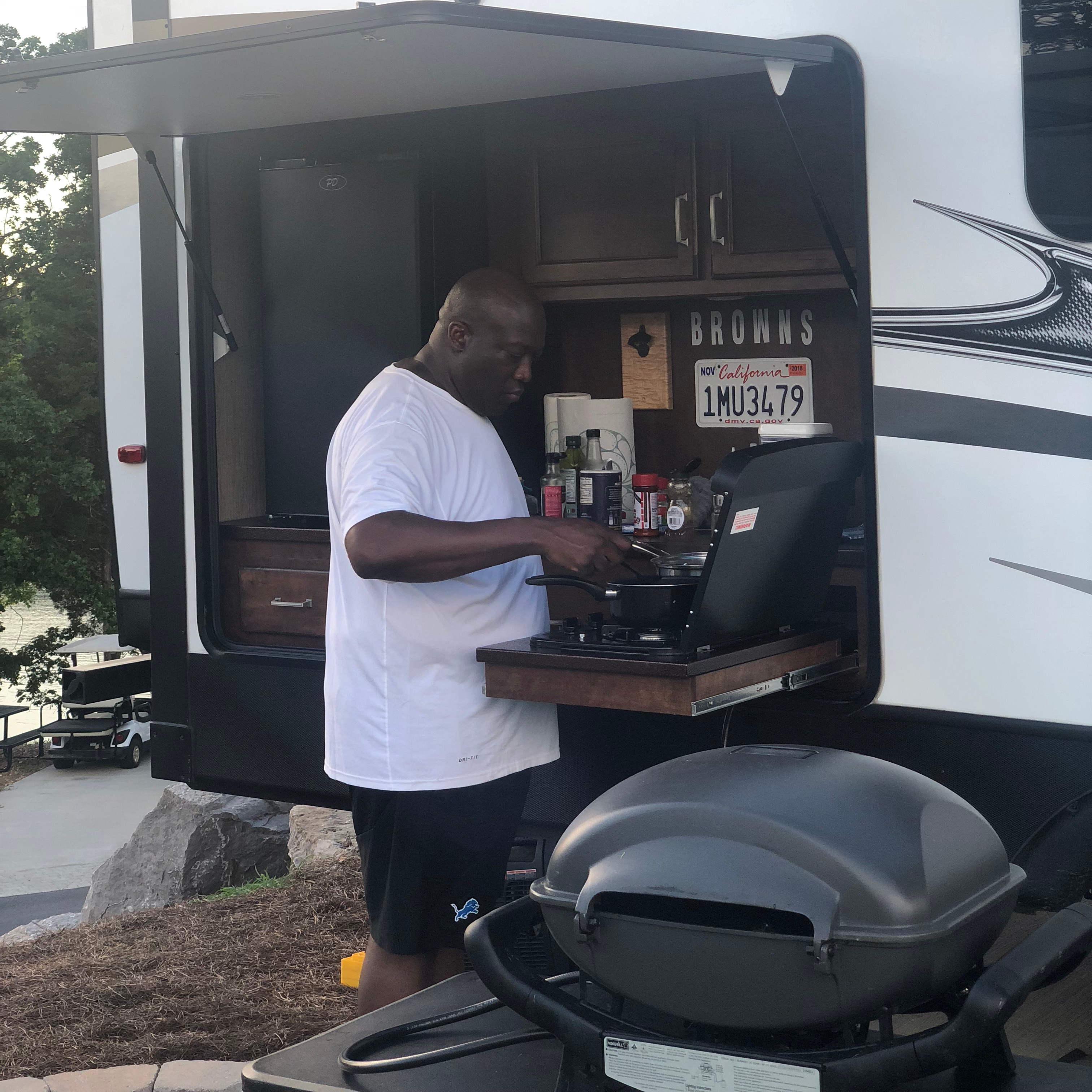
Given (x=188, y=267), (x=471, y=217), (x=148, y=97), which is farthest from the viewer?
(x=471, y=217)

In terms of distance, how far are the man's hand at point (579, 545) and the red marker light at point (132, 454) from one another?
1.90 m

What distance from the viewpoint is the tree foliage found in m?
22.5

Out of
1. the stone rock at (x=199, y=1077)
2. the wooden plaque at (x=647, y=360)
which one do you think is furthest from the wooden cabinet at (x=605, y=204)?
the stone rock at (x=199, y=1077)

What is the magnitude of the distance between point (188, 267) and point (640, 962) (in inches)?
108

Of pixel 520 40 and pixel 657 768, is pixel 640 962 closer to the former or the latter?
pixel 657 768

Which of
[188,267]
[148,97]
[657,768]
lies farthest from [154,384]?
[657,768]

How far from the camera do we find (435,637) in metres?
2.59

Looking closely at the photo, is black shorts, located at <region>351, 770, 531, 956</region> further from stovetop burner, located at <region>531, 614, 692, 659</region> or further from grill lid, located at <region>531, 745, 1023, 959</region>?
grill lid, located at <region>531, 745, 1023, 959</region>

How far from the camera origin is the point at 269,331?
12.9 ft

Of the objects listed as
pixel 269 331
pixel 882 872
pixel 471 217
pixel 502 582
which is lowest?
pixel 882 872

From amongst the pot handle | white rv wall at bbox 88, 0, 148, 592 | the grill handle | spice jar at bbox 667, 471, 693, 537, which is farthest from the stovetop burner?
white rv wall at bbox 88, 0, 148, 592

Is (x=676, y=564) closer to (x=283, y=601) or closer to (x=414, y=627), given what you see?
(x=414, y=627)

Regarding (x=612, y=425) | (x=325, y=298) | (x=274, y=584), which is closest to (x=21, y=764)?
(x=274, y=584)

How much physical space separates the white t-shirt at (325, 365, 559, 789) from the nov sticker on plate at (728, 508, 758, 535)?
0.41 m
